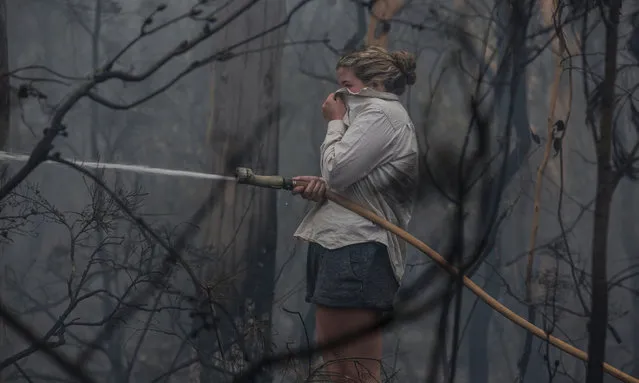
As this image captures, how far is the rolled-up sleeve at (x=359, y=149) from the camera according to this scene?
12.4ft

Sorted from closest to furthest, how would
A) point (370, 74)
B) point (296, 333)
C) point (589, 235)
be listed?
point (370, 74) < point (296, 333) < point (589, 235)

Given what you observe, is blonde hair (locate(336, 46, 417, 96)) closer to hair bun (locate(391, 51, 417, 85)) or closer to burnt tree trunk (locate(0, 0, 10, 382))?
hair bun (locate(391, 51, 417, 85))

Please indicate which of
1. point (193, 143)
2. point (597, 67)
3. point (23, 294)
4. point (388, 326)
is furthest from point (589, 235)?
point (23, 294)

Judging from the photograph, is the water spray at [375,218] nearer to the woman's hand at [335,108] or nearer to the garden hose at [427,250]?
the garden hose at [427,250]

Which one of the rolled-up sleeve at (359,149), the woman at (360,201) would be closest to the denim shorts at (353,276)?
the woman at (360,201)

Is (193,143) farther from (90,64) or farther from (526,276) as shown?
(526,276)

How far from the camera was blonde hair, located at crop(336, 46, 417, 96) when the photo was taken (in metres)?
3.91

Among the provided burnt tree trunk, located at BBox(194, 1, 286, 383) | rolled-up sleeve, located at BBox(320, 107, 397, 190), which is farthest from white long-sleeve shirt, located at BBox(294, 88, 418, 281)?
burnt tree trunk, located at BBox(194, 1, 286, 383)

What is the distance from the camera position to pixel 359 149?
3.77 metres

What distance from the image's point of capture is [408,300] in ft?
15.1

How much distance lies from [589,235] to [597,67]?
0.76 m

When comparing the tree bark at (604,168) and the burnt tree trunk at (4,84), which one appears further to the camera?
the tree bark at (604,168)

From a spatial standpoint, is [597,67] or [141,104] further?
[597,67]

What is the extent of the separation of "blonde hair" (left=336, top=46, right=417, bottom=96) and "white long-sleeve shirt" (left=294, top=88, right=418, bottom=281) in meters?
0.06
